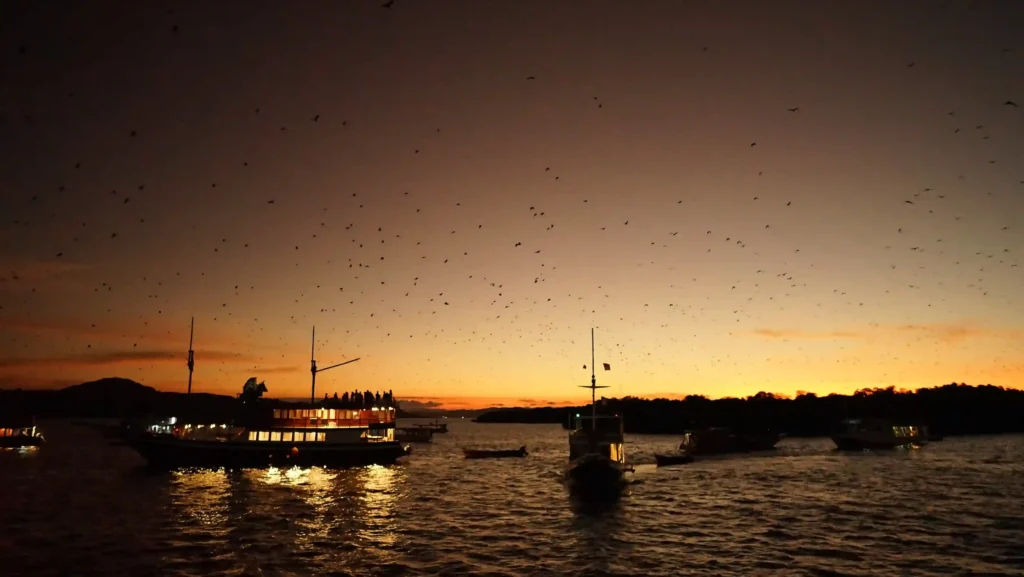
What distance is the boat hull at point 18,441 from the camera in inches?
4301

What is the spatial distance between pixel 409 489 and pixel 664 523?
27.4 meters

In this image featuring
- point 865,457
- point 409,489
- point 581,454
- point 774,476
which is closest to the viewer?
point 581,454

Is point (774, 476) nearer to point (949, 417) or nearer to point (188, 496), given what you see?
point (188, 496)

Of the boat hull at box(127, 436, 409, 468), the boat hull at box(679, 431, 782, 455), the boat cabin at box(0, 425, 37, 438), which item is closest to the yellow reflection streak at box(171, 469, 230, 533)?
the boat hull at box(127, 436, 409, 468)

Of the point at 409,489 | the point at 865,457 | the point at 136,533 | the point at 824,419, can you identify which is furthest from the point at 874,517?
the point at 824,419

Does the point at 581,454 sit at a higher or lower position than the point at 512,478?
higher

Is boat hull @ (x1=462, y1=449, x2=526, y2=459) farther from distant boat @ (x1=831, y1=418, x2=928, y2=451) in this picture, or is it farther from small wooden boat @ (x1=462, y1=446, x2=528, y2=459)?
distant boat @ (x1=831, y1=418, x2=928, y2=451)

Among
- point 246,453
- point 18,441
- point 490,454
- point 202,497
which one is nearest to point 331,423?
point 246,453

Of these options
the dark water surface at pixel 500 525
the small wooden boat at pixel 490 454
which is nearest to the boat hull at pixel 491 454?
the small wooden boat at pixel 490 454

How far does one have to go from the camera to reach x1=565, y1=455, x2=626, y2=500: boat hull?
50.8 metres

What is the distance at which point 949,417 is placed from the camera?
193250 millimetres

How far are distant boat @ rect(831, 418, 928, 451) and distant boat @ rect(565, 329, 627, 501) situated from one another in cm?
7325

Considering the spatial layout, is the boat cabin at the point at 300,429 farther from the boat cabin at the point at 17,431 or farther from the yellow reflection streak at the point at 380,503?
the boat cabin at the point at 17,431

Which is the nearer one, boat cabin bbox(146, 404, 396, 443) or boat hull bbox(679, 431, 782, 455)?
boat cabin bbox(146, 404, 396, 443)
